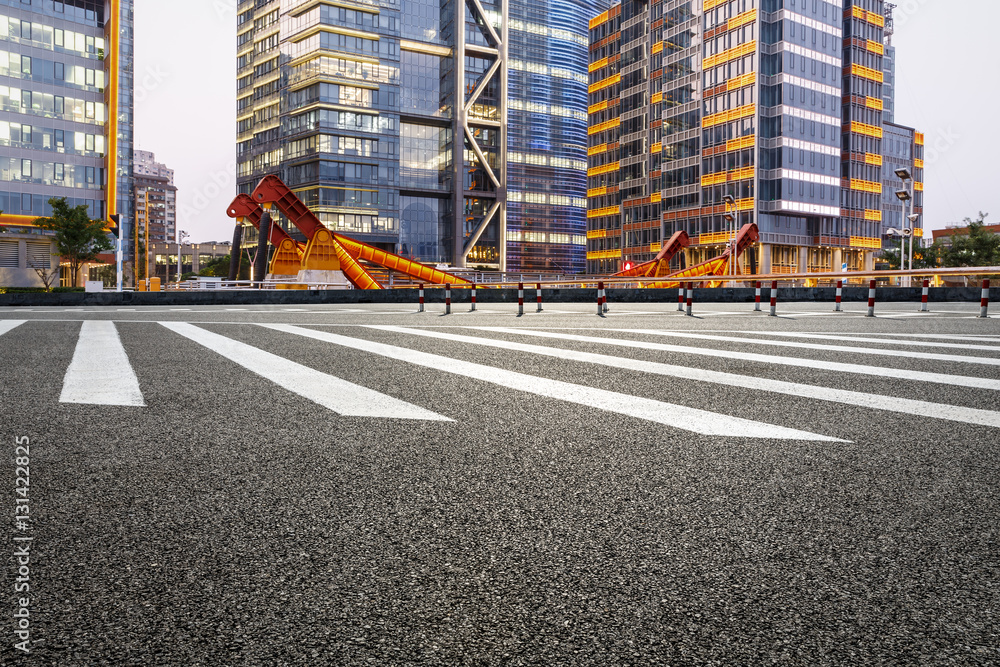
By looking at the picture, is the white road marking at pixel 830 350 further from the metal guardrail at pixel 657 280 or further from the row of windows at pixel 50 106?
the row of windows at pixel 50 106

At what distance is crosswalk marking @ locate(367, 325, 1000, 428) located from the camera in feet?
16.9

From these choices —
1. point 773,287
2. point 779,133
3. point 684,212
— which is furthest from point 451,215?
point 773,287

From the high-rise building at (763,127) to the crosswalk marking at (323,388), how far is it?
219ft

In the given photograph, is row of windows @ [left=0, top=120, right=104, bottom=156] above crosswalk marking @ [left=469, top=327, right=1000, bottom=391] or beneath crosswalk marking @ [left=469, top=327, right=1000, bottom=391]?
above

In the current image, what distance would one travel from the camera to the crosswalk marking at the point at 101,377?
5.72m

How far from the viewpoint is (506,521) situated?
2.93 meters

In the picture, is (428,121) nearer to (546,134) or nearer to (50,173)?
(546,134)

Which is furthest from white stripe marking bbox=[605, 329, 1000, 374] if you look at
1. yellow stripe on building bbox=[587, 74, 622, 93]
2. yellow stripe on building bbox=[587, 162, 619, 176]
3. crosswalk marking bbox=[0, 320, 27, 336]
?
yellow stripe on building bbox=[587, 74, 622, 93]

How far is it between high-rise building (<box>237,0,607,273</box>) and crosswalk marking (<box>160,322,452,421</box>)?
3025 inches

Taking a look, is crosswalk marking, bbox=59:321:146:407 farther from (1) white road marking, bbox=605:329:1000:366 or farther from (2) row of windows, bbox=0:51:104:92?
(2) row of windows, bbox=0:51:104:92

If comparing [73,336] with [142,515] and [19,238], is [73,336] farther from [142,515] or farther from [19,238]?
[19,238]

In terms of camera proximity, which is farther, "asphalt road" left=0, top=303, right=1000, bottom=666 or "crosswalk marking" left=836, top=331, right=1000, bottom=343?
"crosswalk marking" left=836, top=331, right=1000, bottom=343

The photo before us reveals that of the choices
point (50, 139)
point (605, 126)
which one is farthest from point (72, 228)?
point (605, 126)

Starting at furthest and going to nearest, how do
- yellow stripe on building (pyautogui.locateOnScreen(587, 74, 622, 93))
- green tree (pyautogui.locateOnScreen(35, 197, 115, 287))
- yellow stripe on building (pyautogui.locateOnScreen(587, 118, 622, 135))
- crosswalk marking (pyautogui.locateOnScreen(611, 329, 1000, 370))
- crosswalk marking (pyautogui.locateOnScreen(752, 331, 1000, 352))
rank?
1. yellow stripe on building (pyautogui.locateOnScreen(587, 74, 622, 93))
2. yellow stripe on building (pyautogui.locateOnScreen(587, 118, 622, 135))
3. green tree (pyautogui.locateOnScreen(35, 197, 115, 287))
4. crosswalk marking (pyautogui.locateOnScreen(752, 331, 1000, 352))
5. crosswalk marking (pyautogui.locateOnScreen(611, 329, 1000, 370))
